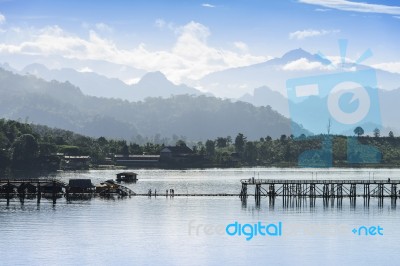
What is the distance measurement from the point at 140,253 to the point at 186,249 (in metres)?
5.16

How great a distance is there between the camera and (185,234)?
92625 mm

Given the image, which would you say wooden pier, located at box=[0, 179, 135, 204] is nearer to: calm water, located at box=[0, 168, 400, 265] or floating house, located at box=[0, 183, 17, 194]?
floating house, located at box=[0, 183, 17, 194]

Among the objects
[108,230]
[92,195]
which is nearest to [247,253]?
[108,230]

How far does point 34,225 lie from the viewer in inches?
3895

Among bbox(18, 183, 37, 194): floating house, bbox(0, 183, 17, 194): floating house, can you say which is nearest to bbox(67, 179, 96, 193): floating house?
bbox(18, 183, 37, 194): floating house

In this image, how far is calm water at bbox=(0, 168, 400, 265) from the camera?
78.1m

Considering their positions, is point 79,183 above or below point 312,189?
above

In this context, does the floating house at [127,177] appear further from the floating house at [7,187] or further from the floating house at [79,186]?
the floating house at [7,187]

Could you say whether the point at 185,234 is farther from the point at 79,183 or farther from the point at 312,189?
the point at 79,183

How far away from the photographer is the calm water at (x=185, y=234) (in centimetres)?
7812

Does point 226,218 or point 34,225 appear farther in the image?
point 226,218

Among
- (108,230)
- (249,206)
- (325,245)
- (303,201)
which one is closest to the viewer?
(325,245)

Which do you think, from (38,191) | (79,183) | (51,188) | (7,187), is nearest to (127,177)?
(79,183)

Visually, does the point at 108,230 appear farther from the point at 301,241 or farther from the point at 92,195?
the point at 92,195
